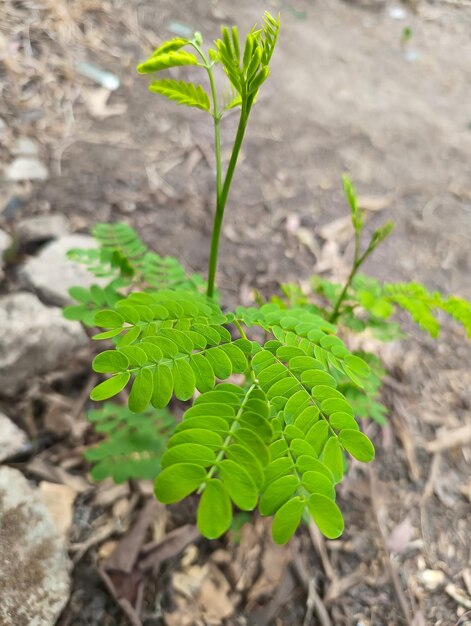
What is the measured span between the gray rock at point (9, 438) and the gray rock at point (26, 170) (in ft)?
4.94

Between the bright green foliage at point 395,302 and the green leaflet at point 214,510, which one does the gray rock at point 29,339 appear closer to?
the bright green foliage at point 395,302

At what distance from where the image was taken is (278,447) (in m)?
0.92

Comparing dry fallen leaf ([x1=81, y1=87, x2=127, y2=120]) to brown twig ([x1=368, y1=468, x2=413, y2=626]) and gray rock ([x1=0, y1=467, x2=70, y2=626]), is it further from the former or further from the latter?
brown twig ([x1=368, y1=468, x2=413, y2=626])

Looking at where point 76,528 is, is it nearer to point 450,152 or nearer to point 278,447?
point 278,447

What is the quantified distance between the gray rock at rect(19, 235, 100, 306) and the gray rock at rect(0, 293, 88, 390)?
0.26 ft

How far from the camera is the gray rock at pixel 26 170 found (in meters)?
2.68

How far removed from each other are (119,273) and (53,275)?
628mm

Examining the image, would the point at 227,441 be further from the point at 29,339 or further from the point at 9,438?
the point at 29,339

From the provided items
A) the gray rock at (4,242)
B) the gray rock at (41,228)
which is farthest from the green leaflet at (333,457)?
the gray rock at (41,228)

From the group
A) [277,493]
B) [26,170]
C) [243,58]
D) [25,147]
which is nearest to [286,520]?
[277,493]

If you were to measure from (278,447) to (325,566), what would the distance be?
111 centimetres

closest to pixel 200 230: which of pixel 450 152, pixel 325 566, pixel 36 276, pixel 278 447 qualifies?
pixel 36 276

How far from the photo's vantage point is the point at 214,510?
0.79 m

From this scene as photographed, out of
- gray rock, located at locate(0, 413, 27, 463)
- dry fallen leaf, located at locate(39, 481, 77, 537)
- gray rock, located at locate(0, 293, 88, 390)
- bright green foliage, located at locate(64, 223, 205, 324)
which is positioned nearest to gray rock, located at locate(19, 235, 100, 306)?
gray rock, located at locate(0, 293, 88, 390)
